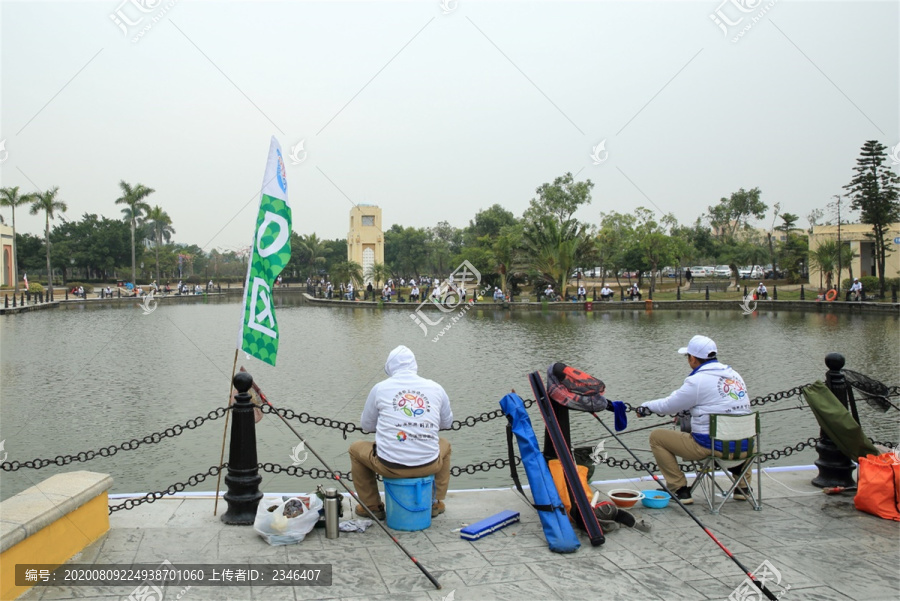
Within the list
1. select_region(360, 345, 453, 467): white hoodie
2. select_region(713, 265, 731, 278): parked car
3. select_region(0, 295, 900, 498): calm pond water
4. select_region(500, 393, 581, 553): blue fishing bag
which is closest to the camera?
select_region(500, 393, 581, 553): blue fishing bag

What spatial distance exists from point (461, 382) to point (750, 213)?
5359 cm

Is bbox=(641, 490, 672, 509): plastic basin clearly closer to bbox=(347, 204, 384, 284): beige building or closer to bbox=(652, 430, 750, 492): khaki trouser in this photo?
bbox=(652, 430, 750, 492): khaki trouser

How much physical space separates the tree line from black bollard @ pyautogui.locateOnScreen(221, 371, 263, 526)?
1404 inches

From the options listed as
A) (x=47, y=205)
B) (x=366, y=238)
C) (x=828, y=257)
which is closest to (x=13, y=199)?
(x=47, y=205)

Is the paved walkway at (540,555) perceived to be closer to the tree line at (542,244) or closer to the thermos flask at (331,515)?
the thermos flask at (331,515)

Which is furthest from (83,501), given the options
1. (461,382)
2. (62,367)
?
(62,367)

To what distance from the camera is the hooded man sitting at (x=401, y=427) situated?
186 inches

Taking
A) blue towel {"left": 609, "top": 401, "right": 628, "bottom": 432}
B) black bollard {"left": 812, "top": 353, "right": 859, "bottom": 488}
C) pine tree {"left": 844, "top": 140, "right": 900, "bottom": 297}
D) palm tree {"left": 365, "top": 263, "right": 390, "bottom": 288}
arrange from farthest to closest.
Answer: palm tree {"left": 365, "top": 263, "right": 390, "bottom": 288}, pine tree {"left": 844, "top": 140, "right": 900, "bottom": 297}, black bollard {"left": 812, "top": 353, "right": 859, "bottom": 488}, blue towel {"left": 609, "top": 401, "right": 628, "bottom": 432}

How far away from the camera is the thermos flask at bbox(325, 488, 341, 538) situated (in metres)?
4.74

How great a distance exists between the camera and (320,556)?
445 centimetres

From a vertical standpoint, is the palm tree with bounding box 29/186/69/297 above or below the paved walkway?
above

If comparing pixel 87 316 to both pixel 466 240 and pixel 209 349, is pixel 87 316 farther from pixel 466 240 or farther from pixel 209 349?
pixel 466 240

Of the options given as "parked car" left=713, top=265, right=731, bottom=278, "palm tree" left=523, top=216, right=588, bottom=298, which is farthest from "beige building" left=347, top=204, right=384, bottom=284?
"parked car" left=713, top=265, right=731, bottom=278

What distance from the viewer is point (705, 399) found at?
528cm
